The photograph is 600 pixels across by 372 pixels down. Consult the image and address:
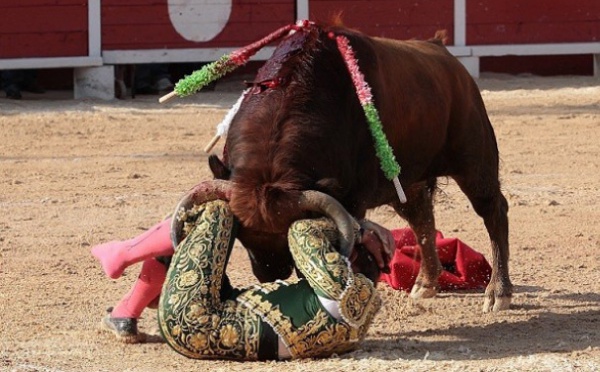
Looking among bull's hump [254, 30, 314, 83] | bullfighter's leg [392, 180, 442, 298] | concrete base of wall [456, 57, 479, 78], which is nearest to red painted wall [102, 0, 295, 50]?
concrete base of wall [456, 57, 479, 78]

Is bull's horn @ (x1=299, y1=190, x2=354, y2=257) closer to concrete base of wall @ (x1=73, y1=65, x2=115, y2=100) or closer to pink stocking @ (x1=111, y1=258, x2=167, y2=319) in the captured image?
pink stocking @ (x1=111, y1=258, x2=167, y2=319)

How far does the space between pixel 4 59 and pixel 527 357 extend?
26.4 ft

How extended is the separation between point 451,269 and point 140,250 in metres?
1.86

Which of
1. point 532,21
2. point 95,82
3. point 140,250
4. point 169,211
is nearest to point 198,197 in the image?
point 140,250

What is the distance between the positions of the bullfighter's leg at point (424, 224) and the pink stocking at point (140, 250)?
1381mm

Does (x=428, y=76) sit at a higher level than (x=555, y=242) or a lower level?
higher

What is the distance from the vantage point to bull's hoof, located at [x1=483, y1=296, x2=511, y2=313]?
17.8 ft

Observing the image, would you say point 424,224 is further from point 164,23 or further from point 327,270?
point 164,23

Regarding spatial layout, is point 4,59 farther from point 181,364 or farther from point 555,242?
point 181,364

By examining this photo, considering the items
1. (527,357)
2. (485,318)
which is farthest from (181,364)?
(485,318)

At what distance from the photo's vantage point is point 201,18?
1218 centimetres

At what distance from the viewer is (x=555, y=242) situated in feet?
21.9

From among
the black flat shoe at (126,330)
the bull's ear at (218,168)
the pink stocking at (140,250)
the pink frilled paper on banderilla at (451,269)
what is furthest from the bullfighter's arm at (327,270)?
the pink frilled paper on banderilla at (451,269)

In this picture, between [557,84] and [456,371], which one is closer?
[456,371]
